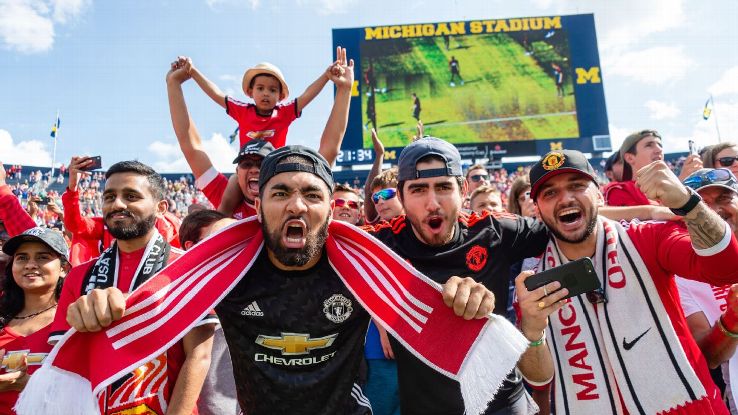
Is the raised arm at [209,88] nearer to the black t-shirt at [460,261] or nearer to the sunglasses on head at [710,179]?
the black t-shirt at [460,261]

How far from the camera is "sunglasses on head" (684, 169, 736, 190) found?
281 centimetres

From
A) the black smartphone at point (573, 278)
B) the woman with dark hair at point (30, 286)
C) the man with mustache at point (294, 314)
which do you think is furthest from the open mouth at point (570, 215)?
the woman with dark hair at point (30, 286)

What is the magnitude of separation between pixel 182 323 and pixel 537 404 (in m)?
2.11

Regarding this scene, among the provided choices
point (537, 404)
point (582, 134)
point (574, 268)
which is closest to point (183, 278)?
point (574, 268)

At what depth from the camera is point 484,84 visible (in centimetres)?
2553

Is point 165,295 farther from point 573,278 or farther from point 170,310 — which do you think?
point 573,278

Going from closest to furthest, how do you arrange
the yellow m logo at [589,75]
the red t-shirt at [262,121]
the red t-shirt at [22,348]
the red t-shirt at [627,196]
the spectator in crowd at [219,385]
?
1. the red t-shirt at [22,348]
2. the spectator in crowd at [219,385]
3. the red t-shirt at [627,196]
4. the red t-shirt at [262,121]
5. the yellow m logo at [589,75]

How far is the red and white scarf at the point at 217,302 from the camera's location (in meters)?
1.67

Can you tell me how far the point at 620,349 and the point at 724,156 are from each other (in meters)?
3.07

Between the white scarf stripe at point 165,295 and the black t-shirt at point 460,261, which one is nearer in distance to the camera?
the white scarf stripe at point 165,295

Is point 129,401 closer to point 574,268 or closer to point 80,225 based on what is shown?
point 574,268

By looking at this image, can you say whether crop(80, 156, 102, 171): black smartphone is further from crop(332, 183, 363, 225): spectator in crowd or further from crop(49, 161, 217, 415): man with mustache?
crop(332, 183, 363, 225): spectator in crowd

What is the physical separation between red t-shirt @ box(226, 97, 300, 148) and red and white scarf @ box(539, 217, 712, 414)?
2.86 m

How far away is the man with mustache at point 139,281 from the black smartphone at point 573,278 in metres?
1.58
